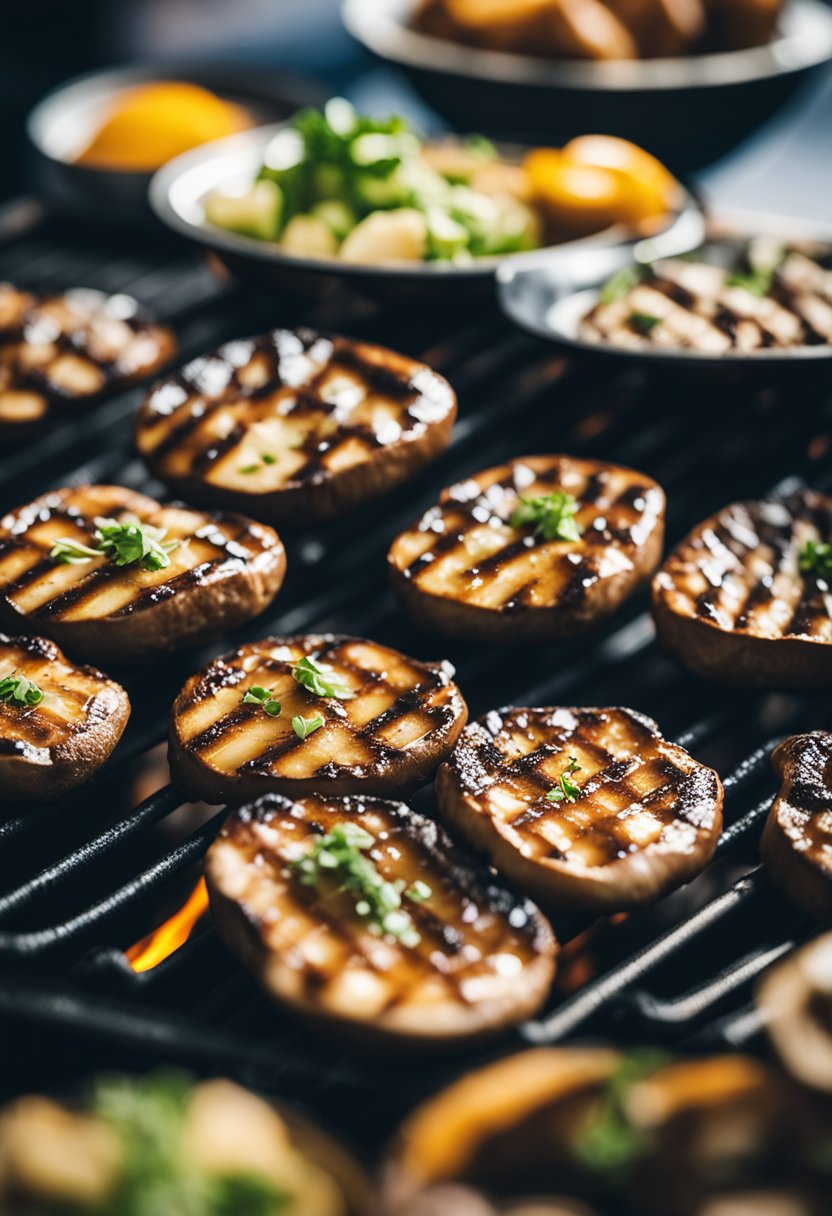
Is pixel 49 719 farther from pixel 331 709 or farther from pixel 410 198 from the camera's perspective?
pixel 410 198

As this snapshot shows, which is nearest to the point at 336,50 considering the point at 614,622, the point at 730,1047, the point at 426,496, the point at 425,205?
the point at 425,205

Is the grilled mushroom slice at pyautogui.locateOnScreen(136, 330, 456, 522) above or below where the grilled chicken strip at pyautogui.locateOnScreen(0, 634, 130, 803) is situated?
above

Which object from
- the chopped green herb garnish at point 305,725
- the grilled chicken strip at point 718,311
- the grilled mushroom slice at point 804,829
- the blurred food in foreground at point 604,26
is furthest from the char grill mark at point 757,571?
the blurred food in foreground at point 604,26

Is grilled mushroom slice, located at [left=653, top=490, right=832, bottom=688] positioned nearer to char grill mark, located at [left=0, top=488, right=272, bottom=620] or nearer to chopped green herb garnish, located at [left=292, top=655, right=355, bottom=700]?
chopped green herb garnish, located at [left=292, top=655, right=355, bottom=700]

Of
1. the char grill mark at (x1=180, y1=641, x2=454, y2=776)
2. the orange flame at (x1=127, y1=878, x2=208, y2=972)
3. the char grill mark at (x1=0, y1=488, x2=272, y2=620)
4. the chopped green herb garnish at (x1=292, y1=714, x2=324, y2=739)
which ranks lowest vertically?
the orange flame at (x1=127, y1=878, x2=208, y2=972)

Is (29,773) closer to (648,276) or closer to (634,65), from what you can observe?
(648,276)

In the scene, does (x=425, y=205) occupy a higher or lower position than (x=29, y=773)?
higher

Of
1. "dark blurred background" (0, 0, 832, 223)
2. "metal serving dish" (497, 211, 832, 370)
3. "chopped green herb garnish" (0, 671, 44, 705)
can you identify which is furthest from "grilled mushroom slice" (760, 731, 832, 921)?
"dark blurred background" (0, 0, 832, 223)
